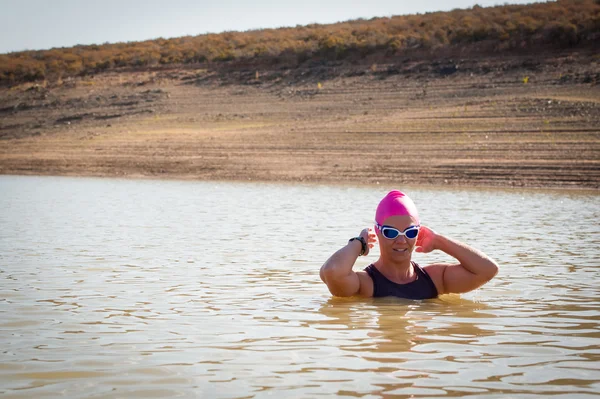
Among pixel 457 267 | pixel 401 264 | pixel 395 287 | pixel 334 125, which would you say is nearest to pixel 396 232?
pixel 401 264

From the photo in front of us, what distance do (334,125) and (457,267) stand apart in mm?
25733

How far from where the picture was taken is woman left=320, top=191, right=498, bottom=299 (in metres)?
6.50

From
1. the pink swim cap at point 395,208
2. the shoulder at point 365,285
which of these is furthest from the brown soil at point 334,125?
the pink swim cap at point 395,208

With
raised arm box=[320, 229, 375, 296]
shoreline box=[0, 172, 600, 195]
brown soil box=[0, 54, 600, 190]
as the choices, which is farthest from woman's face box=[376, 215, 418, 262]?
brown soil box=[0, 54, 600, 190]

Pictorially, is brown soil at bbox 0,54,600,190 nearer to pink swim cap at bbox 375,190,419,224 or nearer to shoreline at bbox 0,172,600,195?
shoreline at bbox 0,172,600,195

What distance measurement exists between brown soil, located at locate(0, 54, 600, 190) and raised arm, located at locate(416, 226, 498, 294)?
16.5 metres

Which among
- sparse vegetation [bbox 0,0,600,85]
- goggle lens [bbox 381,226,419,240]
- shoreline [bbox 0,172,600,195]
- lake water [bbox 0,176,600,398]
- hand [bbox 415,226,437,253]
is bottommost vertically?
shoreline [bbox 0,172,600,195]

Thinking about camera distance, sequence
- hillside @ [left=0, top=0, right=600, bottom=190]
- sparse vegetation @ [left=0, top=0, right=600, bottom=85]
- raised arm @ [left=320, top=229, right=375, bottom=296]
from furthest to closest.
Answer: sparse vegetation @ [left=0, top=0, right=600, bottom=85] → hillside @ [left=0, top=0, right=600, bottom=190] → raised arm @ [left=320, top=229, right=375, bottom=296]

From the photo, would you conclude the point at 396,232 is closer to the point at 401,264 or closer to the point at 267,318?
the point at 401,264

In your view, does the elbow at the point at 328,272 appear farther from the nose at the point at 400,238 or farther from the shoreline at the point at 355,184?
the shoreline at the point at 355,184

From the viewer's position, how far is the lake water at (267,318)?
4.59 metres

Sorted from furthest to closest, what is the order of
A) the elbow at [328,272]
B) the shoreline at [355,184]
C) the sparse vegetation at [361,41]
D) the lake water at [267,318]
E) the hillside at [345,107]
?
the sparse vegetation at [361,41] → the hillside at [345,107] → the shoreline at [355,184] → the elbow at [328,272] → the lake water at [267,318]

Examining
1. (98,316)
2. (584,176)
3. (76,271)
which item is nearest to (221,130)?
(584,176)

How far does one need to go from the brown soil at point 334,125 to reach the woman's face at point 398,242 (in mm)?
17256
